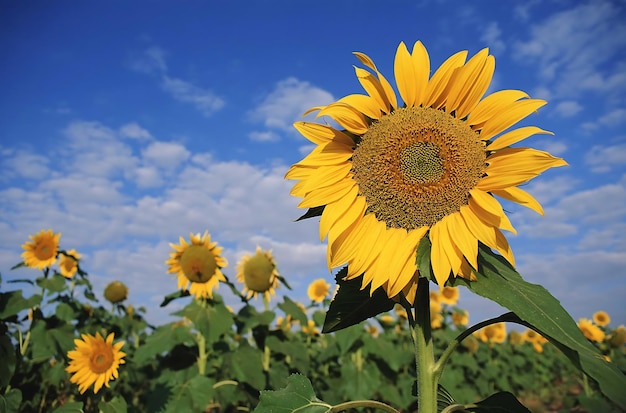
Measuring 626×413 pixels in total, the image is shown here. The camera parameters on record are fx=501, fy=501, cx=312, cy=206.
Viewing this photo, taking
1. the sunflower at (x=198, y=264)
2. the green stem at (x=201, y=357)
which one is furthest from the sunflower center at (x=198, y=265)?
the green stem at (x=201, y=357)

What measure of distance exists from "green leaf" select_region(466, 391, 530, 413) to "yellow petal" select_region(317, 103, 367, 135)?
99 cm

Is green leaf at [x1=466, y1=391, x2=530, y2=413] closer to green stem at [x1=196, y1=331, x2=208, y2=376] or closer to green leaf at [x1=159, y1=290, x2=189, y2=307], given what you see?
green stem at [x1=196, y1=331, x2=208, y2=376]

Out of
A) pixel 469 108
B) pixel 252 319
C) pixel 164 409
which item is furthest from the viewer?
pixel 252 319

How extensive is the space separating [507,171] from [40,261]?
695cm

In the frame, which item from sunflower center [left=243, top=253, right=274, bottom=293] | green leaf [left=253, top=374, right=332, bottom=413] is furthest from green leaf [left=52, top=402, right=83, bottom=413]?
sunflower center [left=243, top=253, right=274, bottom=293]

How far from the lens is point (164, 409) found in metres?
4.56

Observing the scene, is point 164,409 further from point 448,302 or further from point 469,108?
point 448,302

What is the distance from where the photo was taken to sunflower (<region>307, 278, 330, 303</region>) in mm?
9148

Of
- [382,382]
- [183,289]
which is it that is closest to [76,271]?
[183,289]

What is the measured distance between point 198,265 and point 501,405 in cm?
437

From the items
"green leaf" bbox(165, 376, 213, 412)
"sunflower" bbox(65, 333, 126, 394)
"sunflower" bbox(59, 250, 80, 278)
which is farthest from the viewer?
"sunflower" bbox(59, 250, 80, 278)

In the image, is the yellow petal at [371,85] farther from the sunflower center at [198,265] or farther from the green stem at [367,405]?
the sunflower center at [198,265]

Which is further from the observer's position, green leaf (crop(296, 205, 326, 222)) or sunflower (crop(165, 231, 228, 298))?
sunflower (crop(165, 231, 228, 298))

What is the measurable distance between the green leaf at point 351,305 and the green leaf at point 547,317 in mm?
347
